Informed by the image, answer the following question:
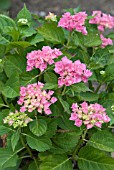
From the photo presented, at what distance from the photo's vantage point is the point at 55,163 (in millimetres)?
1957

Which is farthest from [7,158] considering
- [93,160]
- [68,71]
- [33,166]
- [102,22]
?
[102,22]

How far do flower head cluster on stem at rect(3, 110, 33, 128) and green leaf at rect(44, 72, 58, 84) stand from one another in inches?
7.5

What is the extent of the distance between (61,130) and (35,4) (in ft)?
6.90

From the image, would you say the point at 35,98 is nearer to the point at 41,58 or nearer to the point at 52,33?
the point at 41,58

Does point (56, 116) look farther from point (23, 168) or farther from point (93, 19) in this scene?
point (93, 19)

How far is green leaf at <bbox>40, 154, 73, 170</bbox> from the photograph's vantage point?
193cm

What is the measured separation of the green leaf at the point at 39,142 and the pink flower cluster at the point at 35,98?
150 millimetres

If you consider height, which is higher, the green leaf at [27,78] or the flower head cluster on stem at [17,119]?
the green leaf at [27,78]

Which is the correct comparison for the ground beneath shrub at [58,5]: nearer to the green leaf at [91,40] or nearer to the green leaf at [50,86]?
the green leaf at [91,40]

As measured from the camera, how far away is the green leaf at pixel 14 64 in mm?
1984

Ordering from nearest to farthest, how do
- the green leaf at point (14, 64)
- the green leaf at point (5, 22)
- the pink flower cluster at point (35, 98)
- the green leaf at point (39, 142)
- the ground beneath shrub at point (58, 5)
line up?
the pink flower cluster at point (35, 98) < the green leaf at point (39, 142) < the green leaf at point (14, 64) < the green leaf at point (5, 22) < the ground beneath shrub at point (58, 5)

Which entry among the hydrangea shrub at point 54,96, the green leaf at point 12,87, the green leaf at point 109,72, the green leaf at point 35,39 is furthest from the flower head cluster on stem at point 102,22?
the green leaf at point 12,87

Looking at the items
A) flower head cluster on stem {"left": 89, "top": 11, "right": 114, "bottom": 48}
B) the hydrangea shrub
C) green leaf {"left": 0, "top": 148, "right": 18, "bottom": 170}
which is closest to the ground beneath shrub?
flower head cluster on stem {"left": 89, "top": 11, "right": 114, "bottom": 48}

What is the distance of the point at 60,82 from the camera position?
1805 millimetres
